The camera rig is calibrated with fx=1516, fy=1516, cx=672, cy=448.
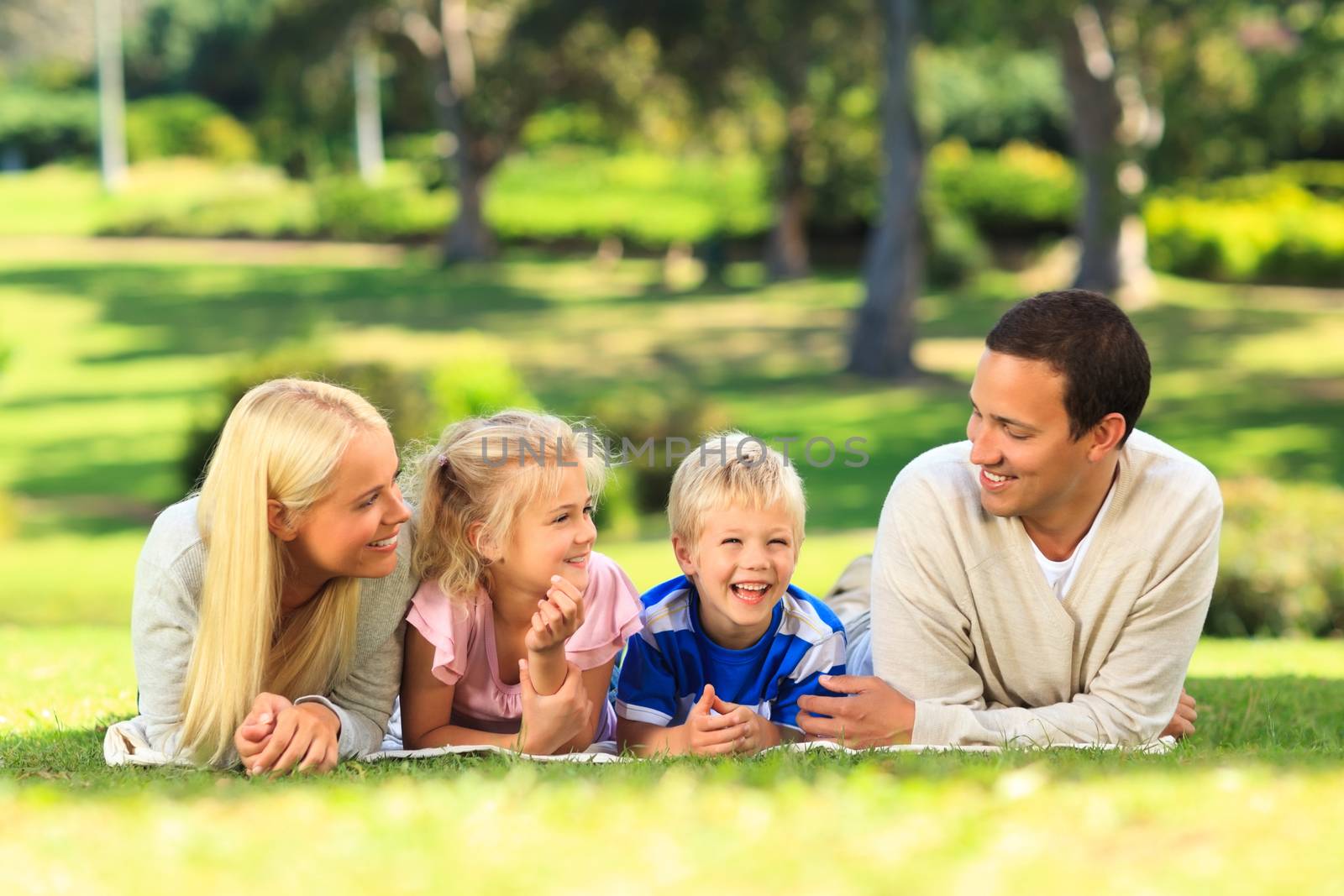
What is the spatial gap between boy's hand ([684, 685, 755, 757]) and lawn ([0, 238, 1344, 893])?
23 centimetres

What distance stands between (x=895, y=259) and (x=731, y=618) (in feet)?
69.7

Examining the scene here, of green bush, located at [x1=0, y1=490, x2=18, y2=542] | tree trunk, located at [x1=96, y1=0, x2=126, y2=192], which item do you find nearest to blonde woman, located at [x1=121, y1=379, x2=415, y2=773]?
green bush, located at [x1=0, y1=490, x2=18, y2=542]

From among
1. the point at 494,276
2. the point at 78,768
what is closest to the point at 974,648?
the point at 78,768

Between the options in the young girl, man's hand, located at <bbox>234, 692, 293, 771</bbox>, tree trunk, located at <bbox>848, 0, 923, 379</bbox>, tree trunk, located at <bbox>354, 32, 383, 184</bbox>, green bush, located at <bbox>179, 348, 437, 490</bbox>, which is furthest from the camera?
tree trunk, located at <bbox>354, 32, 383, 184</bbox>

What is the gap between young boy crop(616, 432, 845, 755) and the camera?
4.57 meters

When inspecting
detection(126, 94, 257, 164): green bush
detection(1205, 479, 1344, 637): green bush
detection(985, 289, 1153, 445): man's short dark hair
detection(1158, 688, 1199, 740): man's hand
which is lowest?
detection(1205, 479, 1344, 637): green bush

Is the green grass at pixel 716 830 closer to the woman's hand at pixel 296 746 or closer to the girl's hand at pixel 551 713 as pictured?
the woman's hand at pixel 296 746

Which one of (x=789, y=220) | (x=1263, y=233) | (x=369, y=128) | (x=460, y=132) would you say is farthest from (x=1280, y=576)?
(x=369, y=128)

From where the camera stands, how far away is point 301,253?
43.9m

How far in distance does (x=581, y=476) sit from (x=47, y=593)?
10468 millimetres

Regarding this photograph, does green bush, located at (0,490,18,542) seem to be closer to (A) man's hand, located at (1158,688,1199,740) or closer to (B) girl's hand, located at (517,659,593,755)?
(B) girl's hand, located at (517,659,593,755)

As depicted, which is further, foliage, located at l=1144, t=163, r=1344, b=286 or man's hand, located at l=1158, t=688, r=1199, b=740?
foliage, located at l=1144, t=163, r=1344, b=286

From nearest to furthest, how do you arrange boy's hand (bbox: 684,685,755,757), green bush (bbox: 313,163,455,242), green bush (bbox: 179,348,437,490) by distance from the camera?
1. boy's hand (bbox: 684,685,755,757)
2. green bush (bbox: 179,348,437,490)
3. green bush (bbox: 313,163,455,242)

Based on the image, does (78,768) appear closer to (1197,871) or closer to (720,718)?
(720,718)
